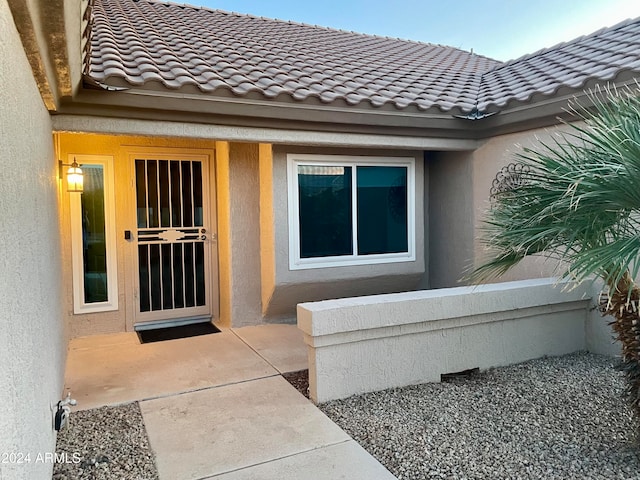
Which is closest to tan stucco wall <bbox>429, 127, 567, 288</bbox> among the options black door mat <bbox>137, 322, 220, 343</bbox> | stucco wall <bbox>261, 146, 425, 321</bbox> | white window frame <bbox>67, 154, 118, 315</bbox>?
stucco wall <bbox>261, 146, 425, 321</bbox>

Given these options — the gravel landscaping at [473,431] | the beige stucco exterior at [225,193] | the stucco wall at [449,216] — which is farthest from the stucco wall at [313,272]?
the gravel landscaping at [473,431]

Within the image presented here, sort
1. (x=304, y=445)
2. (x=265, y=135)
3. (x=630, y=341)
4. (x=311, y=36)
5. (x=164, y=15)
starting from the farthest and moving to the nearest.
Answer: (x=311, y=36) → (x=164, y=15) → (x=265, y=135) → (x=304, y=445) → (x=630, y=341)

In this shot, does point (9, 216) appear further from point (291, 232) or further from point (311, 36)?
point (311, 36)

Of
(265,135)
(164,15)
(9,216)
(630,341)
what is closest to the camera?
(9,216)

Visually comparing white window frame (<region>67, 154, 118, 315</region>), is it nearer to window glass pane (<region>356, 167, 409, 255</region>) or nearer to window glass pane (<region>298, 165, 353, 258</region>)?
window glass pane (<region>298, 165, 353, 258</region>)

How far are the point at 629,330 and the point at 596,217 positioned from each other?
1.08 metres

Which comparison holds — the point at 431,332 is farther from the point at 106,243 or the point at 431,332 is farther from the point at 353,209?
the point at 106,243

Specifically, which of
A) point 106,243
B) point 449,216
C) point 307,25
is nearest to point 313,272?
point 449,216

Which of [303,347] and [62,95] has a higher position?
[62,95]

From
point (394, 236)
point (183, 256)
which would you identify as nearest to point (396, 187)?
point (394, 236)

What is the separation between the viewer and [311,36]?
1089 cm

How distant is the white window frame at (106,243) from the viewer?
750 centimetres

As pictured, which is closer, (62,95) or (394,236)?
(62,95)

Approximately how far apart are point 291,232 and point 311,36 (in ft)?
18.8
